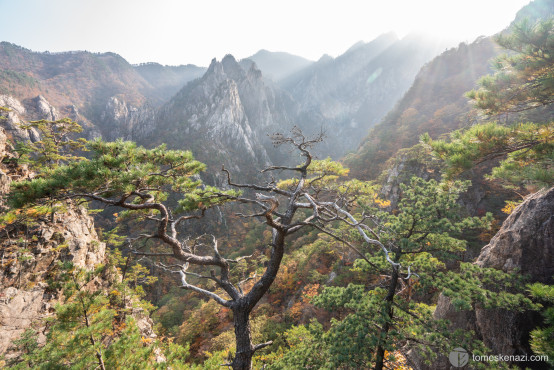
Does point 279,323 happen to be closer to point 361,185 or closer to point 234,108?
point 361,185

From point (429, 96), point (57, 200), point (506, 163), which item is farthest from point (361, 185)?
point (429, 96)

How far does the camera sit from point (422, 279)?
371cm

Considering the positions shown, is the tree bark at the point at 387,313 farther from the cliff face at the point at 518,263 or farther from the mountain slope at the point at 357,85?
the mountain slope at the point at 357,85

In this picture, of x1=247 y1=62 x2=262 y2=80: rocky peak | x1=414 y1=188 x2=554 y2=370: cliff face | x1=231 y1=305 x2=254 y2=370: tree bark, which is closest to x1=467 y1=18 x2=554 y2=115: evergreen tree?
x1=414 y1=188 x2=554 y2=370: cliff face

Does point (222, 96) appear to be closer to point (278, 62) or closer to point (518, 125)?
point (518, 125)

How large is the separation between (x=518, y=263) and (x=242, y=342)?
235 inches

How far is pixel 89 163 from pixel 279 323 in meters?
13.0

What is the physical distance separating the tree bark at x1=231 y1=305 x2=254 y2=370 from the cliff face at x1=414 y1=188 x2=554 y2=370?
4.52 meters

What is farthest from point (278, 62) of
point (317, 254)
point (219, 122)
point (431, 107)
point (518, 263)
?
point (518, 263)

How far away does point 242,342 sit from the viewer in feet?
12.9

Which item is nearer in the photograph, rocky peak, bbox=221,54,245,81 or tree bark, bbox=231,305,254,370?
tree bark, bbox=231,305,254,370

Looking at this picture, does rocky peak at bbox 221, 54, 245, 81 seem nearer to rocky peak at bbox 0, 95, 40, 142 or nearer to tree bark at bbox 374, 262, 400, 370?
rocky peak at bbox 0, 95, 40, 142

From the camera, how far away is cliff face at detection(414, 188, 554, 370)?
12.2 ft

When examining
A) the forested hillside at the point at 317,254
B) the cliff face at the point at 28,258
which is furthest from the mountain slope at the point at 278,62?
the cliff face at the point at 28,258
